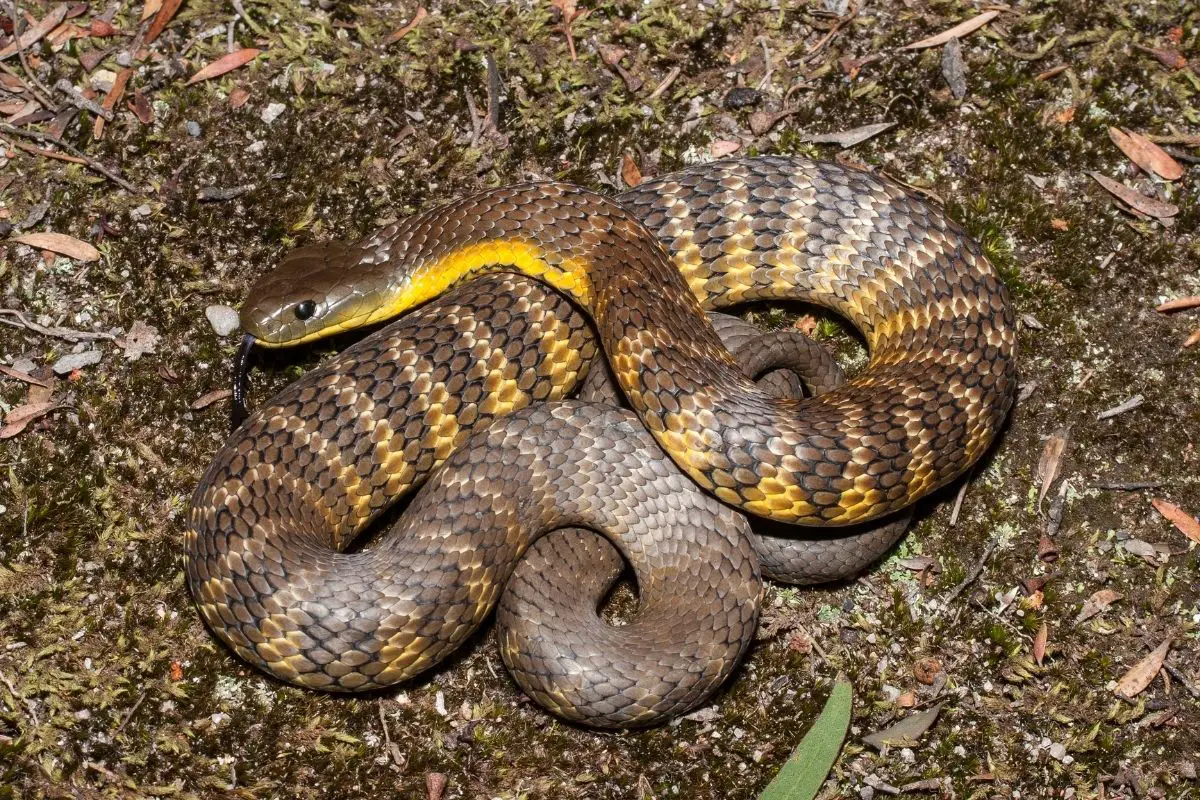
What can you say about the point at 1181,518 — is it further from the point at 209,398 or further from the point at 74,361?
the point at 74,361

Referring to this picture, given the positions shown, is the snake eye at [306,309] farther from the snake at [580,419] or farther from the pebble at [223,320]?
the pebble at [223,320]

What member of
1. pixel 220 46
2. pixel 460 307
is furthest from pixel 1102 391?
pixel 220 46

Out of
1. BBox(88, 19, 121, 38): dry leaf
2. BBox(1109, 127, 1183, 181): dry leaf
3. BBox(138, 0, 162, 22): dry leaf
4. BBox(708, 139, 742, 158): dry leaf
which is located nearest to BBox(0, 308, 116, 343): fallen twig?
BBox(88, 19, 121, 38): dry leaf

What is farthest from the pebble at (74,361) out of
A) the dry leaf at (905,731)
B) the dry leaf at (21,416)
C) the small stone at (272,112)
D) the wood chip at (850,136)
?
the dry leaf at (905,731)

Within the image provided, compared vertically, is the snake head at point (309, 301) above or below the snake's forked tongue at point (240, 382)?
above

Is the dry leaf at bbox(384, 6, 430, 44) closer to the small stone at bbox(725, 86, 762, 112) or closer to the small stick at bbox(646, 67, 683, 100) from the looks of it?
the small stick at bbox(646, 67, 683, 100)

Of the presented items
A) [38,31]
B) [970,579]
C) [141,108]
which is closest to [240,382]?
[141,108]
